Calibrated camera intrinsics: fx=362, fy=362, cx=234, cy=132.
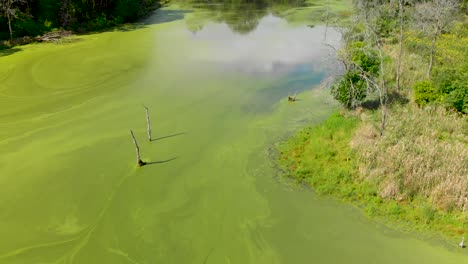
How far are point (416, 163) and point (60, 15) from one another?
31.6 meters

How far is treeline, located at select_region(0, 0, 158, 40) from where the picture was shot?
29.1m

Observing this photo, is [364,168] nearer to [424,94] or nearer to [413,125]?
[413,125]

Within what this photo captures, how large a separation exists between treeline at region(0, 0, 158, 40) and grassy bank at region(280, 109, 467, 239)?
2534 centimetres

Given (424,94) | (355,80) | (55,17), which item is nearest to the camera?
(355,80)

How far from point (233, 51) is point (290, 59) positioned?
467 cm

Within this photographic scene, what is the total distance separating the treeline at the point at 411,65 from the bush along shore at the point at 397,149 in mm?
57

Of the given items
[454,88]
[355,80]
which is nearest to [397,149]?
[355,80]

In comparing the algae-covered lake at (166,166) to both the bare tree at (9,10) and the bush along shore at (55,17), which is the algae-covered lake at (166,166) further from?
the bare tree at (9,10)

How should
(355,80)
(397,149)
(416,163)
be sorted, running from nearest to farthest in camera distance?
1. (416,163)
2. (397,149)
3. (355,80)

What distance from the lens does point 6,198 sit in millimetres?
12273

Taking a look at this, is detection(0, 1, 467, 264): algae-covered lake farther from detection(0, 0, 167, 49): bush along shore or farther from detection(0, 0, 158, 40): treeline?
detection(0, 0, 158, 40): treeline

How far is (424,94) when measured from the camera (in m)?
17.0

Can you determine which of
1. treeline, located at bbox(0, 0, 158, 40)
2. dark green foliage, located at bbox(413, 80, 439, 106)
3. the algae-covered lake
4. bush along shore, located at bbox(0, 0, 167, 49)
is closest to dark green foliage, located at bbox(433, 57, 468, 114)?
dark green foliage, located at bbox(413, 80, 439, 106)

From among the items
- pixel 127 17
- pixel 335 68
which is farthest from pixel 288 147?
pixel 127 17
